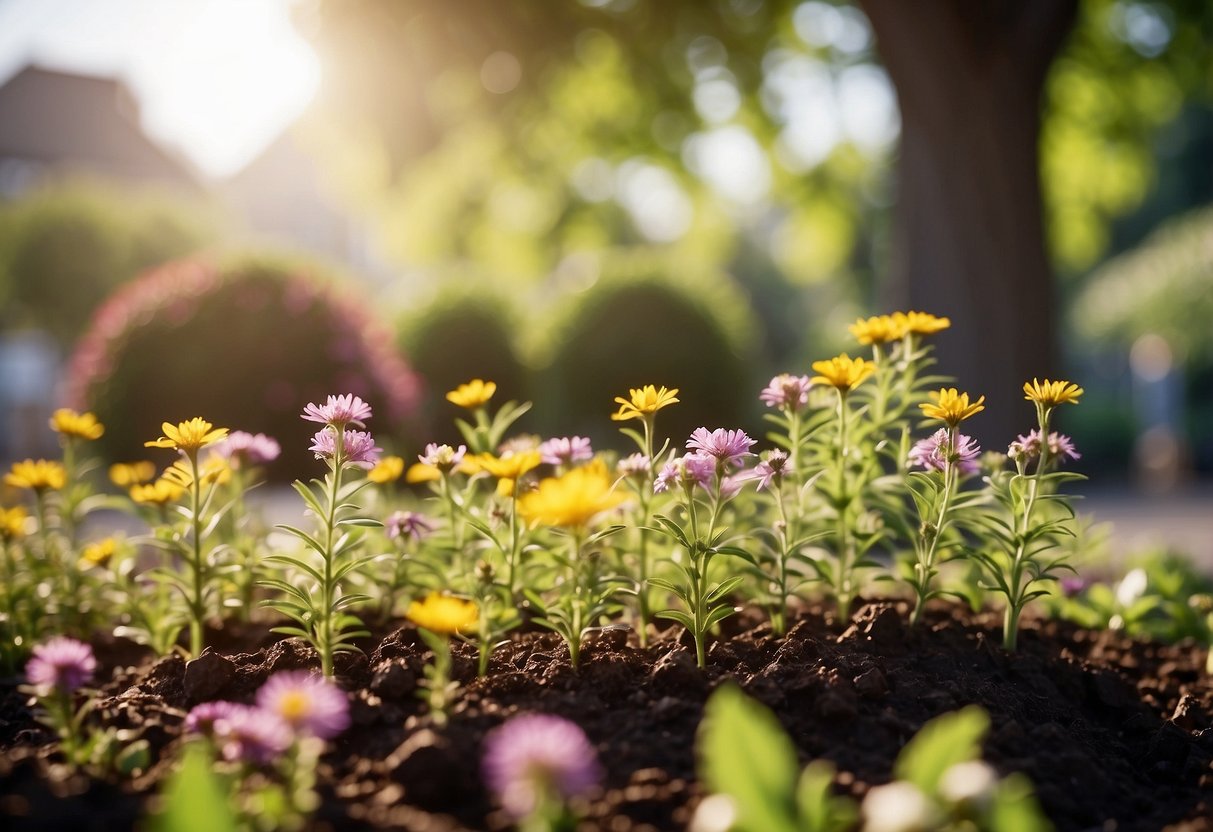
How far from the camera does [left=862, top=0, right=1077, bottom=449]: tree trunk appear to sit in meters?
6.71

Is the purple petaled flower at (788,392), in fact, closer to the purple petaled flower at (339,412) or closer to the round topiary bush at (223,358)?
the purple petaled flower at (339,412)

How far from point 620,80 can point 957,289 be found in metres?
6.08

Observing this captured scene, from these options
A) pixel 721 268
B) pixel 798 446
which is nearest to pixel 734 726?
pixel 798 446

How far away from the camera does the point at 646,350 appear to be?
10.4 meters

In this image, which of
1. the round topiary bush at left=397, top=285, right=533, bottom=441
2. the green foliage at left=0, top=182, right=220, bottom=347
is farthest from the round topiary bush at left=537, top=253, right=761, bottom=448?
the green foliage at left=0, top=182, right=220, bottom=347

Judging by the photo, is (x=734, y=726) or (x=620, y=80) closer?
(x=734, y=726)

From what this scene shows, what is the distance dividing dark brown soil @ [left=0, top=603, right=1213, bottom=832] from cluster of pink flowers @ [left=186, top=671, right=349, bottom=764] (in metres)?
0.12

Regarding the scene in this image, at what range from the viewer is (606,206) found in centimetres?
1343

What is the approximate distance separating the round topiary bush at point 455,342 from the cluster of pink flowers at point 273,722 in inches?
353

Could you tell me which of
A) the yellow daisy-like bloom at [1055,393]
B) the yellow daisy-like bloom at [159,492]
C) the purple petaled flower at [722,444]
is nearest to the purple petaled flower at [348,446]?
the yellow daisy-like bloom at [159,492]

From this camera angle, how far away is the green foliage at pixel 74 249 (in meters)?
23.6

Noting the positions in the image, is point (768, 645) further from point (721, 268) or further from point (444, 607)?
point (721, 268)

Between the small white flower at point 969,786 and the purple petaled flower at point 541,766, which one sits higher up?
the purple petaled flower at point 541,766

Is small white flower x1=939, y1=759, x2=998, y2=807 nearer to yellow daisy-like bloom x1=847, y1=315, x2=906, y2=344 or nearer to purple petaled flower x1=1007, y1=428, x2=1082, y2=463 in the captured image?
purple petaled flower x1=1007, y1=428, x2=1082, y2=463
